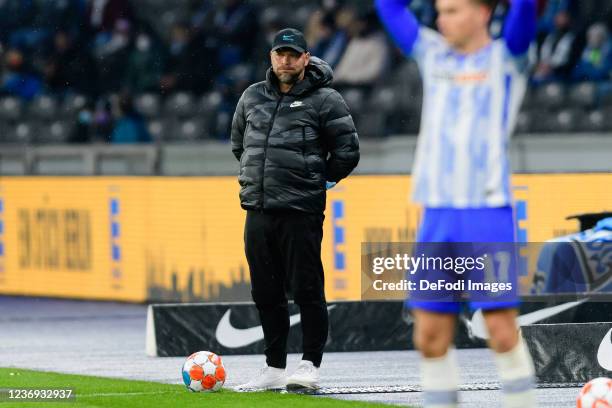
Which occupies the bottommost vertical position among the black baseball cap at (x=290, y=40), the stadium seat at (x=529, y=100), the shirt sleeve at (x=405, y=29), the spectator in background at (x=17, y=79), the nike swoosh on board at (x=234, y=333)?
the nike swoosh on board at (x=234, y=333)

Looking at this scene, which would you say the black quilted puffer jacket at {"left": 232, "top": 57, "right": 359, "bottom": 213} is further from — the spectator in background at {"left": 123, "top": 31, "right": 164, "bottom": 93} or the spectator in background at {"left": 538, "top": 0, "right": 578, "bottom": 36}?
the spectator in background at {"left": 123, "top": 31, "right": 164, "bottom": 93}

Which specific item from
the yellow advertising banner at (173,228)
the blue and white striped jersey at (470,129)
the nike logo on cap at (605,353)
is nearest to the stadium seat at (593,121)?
the yellow advertising banner at (173,228)

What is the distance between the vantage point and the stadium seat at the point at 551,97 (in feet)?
54.1

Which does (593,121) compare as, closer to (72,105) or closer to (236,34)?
(236,34)

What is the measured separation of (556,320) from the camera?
10555 millimetres

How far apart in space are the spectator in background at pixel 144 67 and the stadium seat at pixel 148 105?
0.22m

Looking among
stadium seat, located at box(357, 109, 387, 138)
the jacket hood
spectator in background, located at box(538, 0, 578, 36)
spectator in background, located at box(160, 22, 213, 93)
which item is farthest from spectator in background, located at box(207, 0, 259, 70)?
the jacket hood

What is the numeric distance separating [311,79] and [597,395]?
2470 millimetres

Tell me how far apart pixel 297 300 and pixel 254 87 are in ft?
3.92

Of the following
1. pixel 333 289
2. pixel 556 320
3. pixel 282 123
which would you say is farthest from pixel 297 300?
pixel 333 289

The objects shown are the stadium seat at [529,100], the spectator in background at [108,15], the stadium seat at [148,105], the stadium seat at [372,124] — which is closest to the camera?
the stadium seat at [529,100]

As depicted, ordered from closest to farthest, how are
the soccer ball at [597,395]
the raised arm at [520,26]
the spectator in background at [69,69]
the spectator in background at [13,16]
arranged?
the raised arm at [520,26] → the soccer ball at [597,395] → the spectator in background at [69,69] → the spectator in background at [13,16]

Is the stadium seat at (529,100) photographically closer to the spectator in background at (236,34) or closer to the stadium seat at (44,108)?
the spectator in background at (236,34)

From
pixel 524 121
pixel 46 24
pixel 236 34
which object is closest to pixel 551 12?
pixel 524 121
